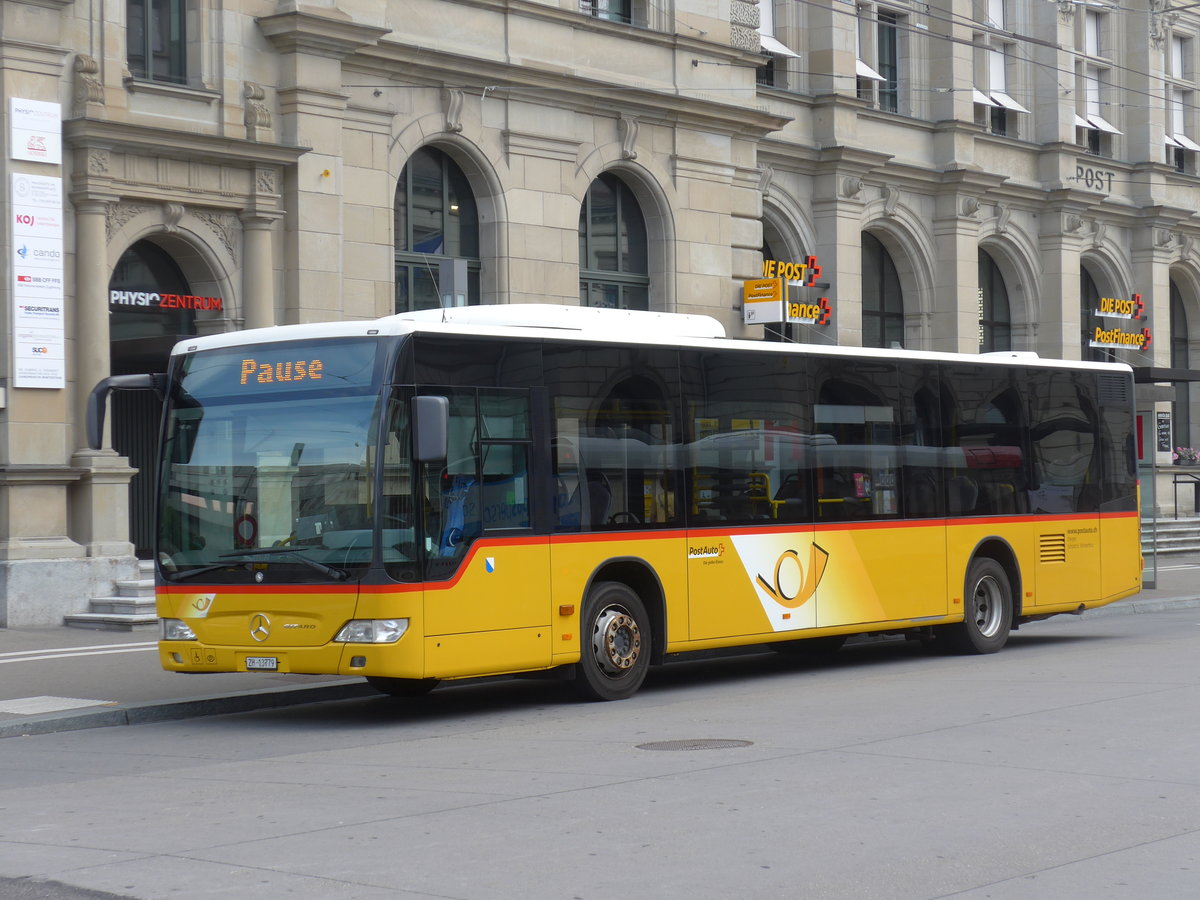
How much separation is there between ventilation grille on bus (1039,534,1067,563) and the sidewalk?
304 inches

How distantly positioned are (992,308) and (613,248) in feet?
46.9

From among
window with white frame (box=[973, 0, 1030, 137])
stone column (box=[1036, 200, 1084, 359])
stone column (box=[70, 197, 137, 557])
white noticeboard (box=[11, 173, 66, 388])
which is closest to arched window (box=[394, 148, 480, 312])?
stone column (box=[70, 197, 137, 557])

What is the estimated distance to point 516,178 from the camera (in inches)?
1009

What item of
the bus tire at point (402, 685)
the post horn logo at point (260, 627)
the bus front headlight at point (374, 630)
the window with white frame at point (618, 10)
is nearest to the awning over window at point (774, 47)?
the window with white frame at point (618, 10)

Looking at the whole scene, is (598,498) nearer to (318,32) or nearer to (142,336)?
(142,336)

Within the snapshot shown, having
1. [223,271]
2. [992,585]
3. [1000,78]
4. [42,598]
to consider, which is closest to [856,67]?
[1000,78]

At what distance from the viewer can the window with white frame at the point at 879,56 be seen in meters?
34.7

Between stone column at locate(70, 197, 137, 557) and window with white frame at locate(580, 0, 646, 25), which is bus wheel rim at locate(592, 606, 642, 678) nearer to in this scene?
stone column at locate(70, 197, 137, 557)

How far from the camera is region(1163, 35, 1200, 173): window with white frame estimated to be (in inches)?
1731

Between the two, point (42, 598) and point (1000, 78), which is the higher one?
point (1000, 78)

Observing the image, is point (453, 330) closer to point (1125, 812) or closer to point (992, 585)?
point (1125, 812)

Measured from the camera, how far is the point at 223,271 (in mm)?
22094

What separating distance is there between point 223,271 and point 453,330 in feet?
33.8

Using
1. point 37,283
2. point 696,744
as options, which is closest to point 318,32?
point 37,283
